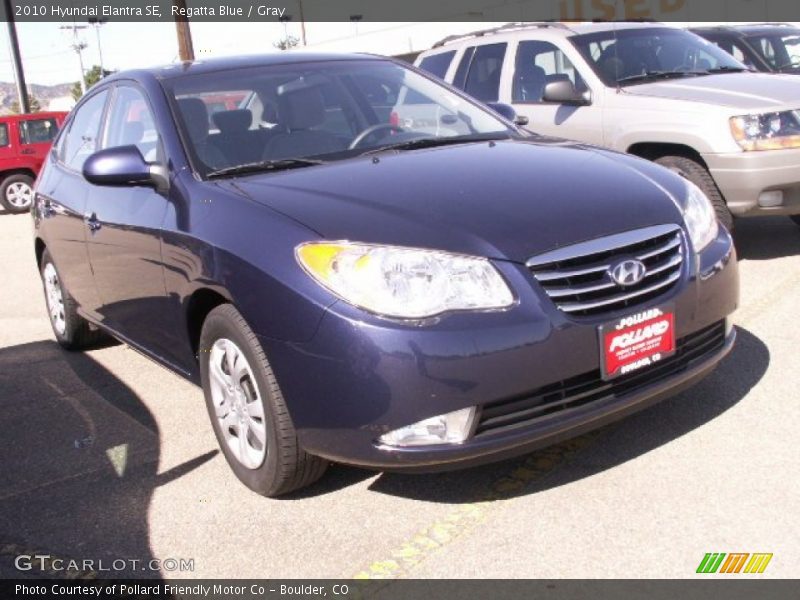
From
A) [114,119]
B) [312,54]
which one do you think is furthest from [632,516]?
[114,119]

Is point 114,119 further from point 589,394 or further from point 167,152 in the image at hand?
point 589,394

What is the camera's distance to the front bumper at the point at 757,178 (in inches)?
232

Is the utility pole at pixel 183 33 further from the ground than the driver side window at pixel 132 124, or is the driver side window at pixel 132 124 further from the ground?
the utility pole at pixel 183 33

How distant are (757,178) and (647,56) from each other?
1.80 m

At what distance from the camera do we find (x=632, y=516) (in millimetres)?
3012

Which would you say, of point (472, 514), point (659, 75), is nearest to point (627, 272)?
point (472, 514)

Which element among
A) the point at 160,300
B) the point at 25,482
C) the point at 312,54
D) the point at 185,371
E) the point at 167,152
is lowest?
the point at 25,482

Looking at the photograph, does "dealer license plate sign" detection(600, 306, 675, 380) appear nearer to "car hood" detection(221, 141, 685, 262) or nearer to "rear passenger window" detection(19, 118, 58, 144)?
"car hood" detection(221, 141, 685, 262)

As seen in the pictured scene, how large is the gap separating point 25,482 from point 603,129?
4739 millimetres

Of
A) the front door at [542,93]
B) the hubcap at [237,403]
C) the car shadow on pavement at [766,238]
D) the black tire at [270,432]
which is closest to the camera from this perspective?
the black tire at [270,432]

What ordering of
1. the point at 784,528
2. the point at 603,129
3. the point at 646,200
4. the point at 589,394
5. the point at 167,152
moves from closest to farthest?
the point at 784,528
the point at 589,394
the point at 646,200
the point at 167,152
the point at 603,129

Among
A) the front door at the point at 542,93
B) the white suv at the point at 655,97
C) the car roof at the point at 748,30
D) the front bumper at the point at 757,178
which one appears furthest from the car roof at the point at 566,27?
the car roof at the point at 748,30

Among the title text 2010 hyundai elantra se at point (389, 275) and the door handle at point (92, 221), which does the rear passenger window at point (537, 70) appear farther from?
the door handle at point (92, 221)

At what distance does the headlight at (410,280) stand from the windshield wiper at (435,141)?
1.13 m
